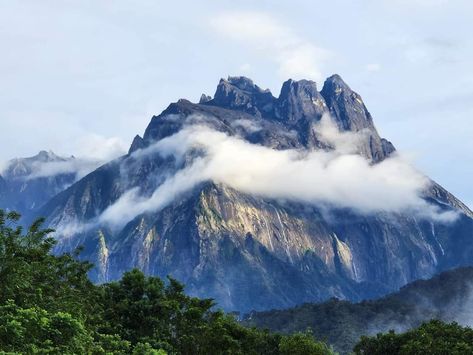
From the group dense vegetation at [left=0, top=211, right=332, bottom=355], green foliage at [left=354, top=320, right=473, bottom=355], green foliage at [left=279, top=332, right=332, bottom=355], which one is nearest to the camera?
dense vegetation at [left=0, top=211, right=332, bottom=355]

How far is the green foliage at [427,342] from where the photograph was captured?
102m

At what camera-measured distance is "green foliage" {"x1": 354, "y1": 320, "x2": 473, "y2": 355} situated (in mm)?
101500

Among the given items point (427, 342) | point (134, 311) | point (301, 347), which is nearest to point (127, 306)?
point (134, 311)

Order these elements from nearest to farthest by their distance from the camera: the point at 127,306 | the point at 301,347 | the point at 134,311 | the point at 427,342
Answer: the point at 127,306
the point at 134,311
the point at 301,347
the point at 427,342

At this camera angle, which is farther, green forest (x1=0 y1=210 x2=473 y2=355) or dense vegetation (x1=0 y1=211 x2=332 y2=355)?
dense vegetation (x1=0 y1=211 x2=332 y2=355)

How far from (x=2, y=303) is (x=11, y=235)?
28909mm

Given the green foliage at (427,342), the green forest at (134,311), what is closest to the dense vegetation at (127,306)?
the green forest at (134,311)

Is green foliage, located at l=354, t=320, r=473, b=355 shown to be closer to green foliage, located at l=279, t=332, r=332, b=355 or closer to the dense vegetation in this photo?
green foliage, located at l=279, t=332, r=332, b=355

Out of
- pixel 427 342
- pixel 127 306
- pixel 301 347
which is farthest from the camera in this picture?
pixel 427 342

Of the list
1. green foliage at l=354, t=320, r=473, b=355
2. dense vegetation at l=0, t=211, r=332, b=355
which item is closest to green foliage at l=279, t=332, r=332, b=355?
dense vegetation at l=0, t=211, r=332, b=355

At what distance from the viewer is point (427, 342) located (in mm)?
105188

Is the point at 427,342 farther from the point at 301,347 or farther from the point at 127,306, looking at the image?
the point at 127,306

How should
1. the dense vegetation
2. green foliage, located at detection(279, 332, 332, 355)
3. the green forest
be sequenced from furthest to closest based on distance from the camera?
green foliage, located at detection(279, 332, 332, 355) < the dense vegetation < the green forest

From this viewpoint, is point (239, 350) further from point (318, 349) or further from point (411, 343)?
point (411, 343)
